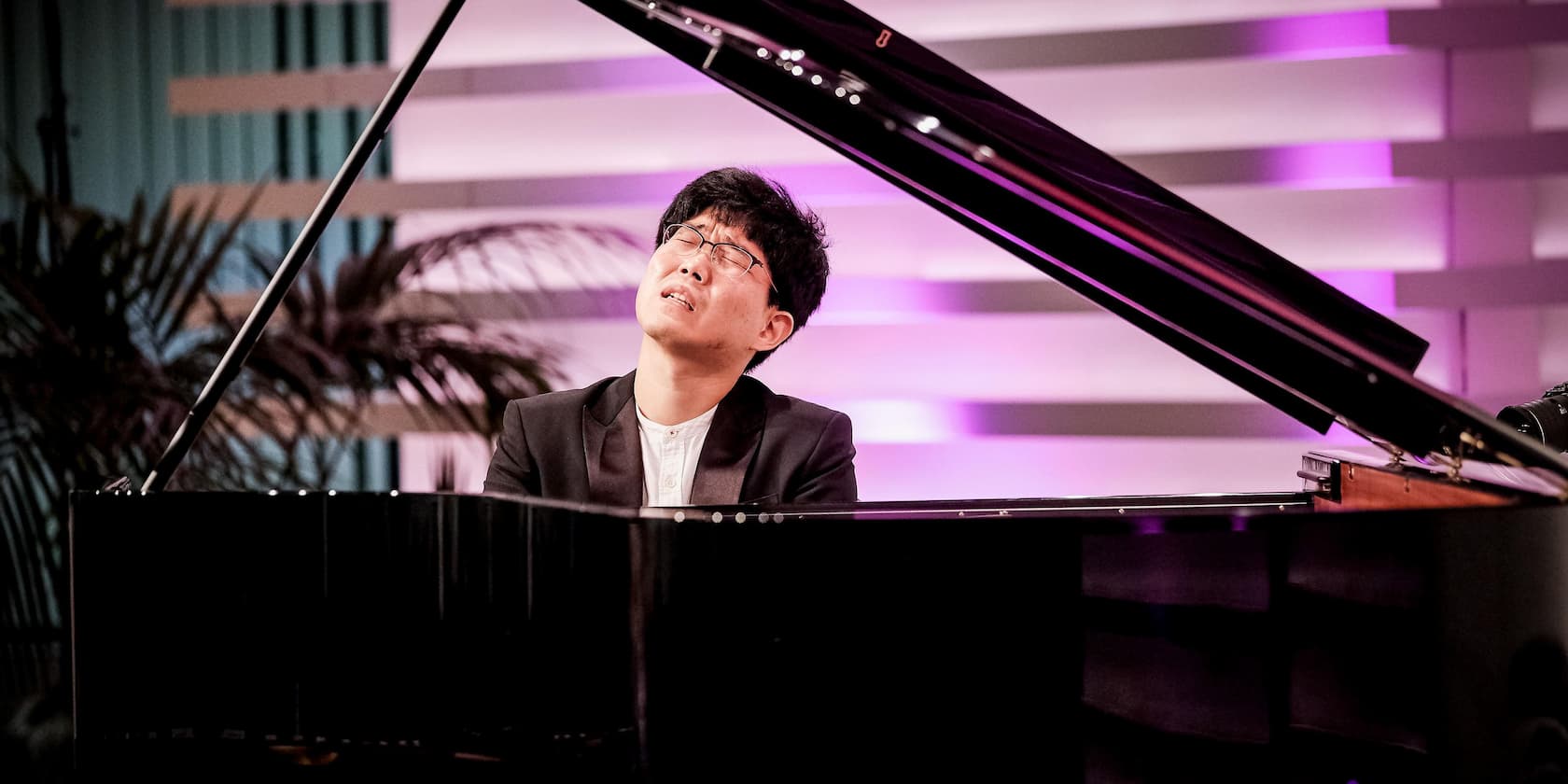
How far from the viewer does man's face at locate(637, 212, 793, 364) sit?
169cm

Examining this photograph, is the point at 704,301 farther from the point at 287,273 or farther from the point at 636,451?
the point at 287,273

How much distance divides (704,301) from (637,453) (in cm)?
25

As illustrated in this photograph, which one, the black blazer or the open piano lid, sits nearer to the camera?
the open piano lid

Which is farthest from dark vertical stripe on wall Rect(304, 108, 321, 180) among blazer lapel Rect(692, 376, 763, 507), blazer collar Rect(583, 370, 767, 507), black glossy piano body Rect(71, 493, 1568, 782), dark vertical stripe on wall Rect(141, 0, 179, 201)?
black glossy piano body Rect(71, 493, 1568, 782)

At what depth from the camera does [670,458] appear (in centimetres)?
174

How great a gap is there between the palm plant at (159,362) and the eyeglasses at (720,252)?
36.7 inches

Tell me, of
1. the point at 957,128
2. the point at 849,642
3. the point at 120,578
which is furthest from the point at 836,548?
the point at 120,578

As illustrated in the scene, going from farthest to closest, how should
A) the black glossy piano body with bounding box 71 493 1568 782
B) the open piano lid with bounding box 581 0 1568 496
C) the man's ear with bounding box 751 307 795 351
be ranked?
the man's ear with bounding box 751 307 795 351, the open piano lid with bounding box 581 0 1568 496, the black glossy piano body with bounding box 71 493 1568 782

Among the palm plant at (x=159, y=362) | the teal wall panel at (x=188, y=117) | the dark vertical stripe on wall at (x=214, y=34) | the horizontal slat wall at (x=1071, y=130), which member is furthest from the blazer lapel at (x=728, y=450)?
the dark vertical stripe on wall at (x=214, y=34)

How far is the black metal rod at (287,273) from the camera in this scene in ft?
5.06

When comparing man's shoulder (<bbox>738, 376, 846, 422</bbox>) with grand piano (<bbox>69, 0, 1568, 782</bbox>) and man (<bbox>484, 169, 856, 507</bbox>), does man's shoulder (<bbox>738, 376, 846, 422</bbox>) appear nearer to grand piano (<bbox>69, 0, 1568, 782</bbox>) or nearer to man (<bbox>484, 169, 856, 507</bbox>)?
man (<bbox>484, 169, 856, 507</bbox>)

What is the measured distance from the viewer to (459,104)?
3.06m

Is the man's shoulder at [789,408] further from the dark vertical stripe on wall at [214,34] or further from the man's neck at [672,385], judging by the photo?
the dark vertical stripe on wall at [214,34]

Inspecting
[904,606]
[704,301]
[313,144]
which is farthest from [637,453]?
[313,144]
